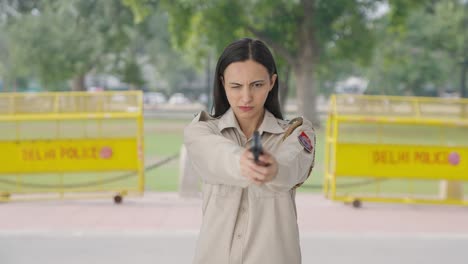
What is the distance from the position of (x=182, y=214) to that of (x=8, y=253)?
7.32 ft

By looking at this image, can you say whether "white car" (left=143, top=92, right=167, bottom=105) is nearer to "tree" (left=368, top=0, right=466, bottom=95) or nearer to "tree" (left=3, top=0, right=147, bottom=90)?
"tree" (left=368, top=0, right=466, bottom=95)

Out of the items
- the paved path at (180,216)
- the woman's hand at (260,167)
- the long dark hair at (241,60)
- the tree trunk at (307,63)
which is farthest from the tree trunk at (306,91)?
the woman's hand at (260,167)

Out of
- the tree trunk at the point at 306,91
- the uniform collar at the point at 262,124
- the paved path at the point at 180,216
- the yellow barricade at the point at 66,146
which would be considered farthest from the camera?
the tree trunk at the point at 306,91

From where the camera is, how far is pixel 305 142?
5.87 ft

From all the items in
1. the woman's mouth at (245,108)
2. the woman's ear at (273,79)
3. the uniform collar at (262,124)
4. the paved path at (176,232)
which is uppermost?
the woman's ear at (273,79)

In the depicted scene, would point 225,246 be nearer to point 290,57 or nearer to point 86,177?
point 86,177

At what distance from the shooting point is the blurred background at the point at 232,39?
21516mm

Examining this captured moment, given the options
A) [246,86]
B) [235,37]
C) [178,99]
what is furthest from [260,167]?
[178,99]

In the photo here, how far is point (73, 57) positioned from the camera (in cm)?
2914

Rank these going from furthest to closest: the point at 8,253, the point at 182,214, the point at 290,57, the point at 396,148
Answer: the point at 290,57
the point at 396,148
the point at 182,214
the point at 8,253

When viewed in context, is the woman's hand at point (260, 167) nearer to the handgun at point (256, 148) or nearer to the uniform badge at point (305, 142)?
the handgun at point (256, 148)

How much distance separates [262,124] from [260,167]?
1.27 feet

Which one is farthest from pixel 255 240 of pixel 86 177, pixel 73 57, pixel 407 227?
pixel 73 57

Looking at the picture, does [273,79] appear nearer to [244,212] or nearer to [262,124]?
[262,124]
